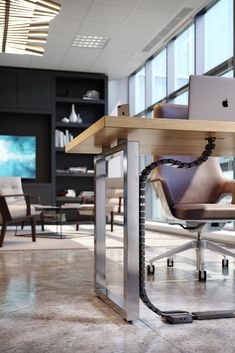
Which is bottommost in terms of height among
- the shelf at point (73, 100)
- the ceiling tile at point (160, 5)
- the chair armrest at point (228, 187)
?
the chair armrest at point (228, 187)

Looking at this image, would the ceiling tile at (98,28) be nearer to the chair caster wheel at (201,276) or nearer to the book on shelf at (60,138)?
the book on shelf at (60,138)

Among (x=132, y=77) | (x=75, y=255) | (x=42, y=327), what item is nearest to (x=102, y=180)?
(x=42, y=327)

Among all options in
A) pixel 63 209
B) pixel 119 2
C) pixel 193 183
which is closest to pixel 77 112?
A: pixel 63 209

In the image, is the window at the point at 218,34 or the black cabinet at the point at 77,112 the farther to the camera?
the black cabinet at the point at 77,112

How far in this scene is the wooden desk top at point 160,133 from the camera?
1644 millimetres

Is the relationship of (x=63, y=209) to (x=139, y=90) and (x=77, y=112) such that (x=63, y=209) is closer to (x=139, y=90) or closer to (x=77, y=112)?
(x=77, y=112)

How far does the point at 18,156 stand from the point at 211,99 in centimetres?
709

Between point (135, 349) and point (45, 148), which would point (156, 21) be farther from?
point (135, 349)

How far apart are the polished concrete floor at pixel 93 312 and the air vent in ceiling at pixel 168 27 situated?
3.91 metres

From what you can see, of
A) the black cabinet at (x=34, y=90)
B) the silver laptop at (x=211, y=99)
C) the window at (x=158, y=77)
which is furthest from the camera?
the black cabinet at (x=34, y=90)

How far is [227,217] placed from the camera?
2596 mm

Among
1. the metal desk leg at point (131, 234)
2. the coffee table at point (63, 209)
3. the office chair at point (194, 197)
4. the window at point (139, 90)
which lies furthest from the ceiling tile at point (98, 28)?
the metal desk leg at point (131, 234)

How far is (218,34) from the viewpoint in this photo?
596cm

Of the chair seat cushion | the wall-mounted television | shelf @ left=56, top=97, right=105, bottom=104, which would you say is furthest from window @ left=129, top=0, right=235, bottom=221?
the chair seat cushion
